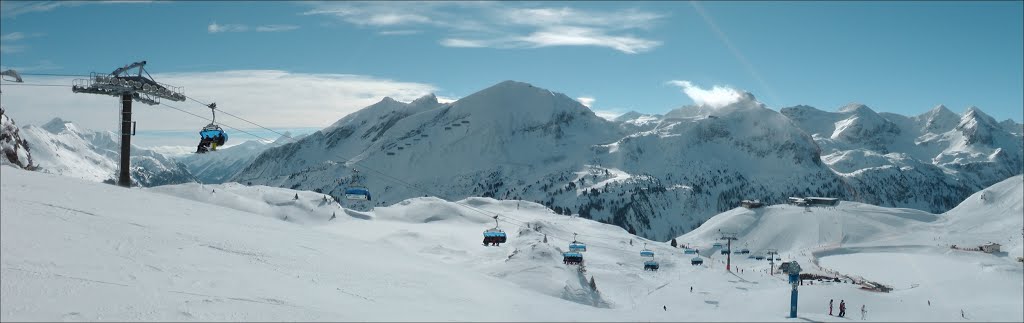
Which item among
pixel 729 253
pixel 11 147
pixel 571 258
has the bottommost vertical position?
pixel 729 253

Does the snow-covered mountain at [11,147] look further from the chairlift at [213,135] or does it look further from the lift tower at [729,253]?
the lift tower at [729,253]

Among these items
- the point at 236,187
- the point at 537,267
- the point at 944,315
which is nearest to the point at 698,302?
the point at 537,267

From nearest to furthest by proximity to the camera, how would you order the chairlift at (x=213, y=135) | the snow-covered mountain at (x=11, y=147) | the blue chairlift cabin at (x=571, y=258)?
the chairlift at (x=213, y=135), the snow-covered mountain at (x=11, y=147), the blue chairlift cabin at (x=571, y=258)

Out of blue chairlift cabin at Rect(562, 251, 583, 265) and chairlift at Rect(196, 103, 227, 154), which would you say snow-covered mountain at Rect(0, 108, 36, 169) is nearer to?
chairlift at Rect(196, 103, 227, 154)

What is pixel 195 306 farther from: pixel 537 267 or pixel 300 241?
pixel 537 267

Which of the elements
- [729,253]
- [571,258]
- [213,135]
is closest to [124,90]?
[213,135]

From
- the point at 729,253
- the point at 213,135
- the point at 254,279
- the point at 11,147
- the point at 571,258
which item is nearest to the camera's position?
the point at 254,279

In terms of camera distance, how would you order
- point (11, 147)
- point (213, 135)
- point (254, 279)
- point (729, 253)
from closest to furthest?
point (254, 279), point (213, 135), point (11, 147), point (729, 253)

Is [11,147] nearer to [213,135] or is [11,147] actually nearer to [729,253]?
[213,135]

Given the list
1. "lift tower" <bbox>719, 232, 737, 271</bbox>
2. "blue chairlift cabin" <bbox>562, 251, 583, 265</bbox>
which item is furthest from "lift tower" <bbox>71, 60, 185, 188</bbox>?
"lift tower" <bbox>719, 232, 737, 271</bbox>

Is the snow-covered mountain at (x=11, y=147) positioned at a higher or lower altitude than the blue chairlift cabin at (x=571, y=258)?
higher

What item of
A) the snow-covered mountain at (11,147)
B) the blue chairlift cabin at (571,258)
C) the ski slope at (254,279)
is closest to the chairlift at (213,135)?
the ski slope at (254,279)
